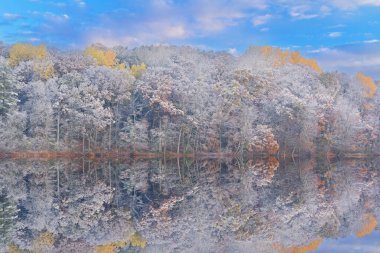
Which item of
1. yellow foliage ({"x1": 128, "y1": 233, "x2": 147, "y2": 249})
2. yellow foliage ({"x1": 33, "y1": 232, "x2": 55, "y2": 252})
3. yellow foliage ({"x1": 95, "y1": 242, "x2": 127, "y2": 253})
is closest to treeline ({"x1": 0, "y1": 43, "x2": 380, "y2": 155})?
yellow foliage ({"x1": 33, "y1": 232, "x2": 55, "y2": 252})

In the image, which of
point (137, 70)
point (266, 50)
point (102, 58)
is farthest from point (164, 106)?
point (266, 50)

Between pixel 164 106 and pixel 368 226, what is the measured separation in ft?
165

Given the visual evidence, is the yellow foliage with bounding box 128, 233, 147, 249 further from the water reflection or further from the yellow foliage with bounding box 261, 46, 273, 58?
the yellow foliage with bounding box 261, 46, 273, 58

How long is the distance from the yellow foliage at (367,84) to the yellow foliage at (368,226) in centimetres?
7713

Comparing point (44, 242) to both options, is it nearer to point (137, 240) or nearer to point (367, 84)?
point (137, 240)

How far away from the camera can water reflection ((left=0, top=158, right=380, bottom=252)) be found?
17578 millimetres

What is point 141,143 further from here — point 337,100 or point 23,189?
point 23,189

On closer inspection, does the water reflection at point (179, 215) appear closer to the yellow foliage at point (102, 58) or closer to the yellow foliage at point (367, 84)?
the yellow foliage at point (102, 58)

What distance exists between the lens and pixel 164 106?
7025 cm

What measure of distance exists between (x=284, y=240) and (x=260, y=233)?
48.7 inches

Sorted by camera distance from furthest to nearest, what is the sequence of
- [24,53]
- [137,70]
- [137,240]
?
[137,70]
[24,53]
[137,240]

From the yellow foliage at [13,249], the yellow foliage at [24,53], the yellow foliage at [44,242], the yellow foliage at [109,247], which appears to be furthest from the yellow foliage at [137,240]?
the yellow foliage at [24,53]

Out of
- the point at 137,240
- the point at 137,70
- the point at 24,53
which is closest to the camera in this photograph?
the point at 137,240

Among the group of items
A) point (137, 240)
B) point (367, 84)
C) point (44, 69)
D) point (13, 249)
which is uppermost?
point (367, 84)
